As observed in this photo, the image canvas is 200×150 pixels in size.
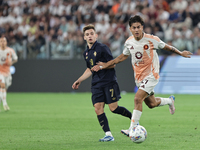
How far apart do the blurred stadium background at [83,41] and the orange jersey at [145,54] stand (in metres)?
10.8

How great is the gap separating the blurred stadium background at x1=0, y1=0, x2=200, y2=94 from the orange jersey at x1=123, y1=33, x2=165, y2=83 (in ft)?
35.5

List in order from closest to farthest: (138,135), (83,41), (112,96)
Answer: (138,135), (112,96), (83,41)

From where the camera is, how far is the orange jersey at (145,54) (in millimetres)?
6887

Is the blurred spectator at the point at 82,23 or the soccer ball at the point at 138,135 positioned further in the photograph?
the blurred spectator at the point at 82,23

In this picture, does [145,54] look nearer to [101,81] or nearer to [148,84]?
[148,84]

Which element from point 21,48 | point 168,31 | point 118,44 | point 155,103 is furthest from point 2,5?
point 155,103

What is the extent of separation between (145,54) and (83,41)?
11779mm

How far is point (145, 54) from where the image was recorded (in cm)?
689

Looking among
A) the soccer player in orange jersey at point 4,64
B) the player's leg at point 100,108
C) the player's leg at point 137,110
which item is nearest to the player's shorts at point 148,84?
the player's leg at point 137,110

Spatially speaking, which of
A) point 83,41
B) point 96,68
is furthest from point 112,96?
point 83,41

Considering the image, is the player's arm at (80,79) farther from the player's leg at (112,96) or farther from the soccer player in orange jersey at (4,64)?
the soccer player in orange jersey at (4,64)

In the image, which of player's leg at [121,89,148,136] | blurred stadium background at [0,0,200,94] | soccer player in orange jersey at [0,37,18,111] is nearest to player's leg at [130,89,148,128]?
player's leg at [121,89,148,136]

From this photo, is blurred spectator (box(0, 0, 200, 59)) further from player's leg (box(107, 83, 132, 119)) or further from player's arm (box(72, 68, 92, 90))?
player's leg (box(107, 83, 132, 119))

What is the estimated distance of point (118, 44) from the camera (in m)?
18.1
